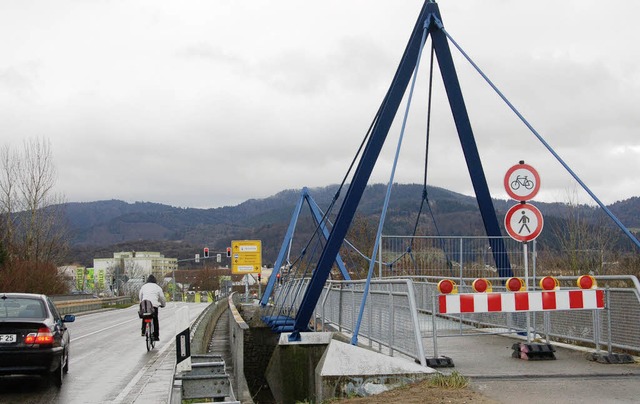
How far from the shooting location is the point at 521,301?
32.5 ft

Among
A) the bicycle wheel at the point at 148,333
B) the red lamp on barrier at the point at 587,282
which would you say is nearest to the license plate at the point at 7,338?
the bicycle wheel at the point at 148,333

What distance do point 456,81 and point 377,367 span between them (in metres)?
7.88

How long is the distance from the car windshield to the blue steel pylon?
5183 millimetres

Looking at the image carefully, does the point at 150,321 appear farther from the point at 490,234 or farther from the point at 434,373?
the point at 434,373

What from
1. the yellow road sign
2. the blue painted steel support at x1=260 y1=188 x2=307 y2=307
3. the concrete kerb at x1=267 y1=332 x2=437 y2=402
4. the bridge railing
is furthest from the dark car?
the yellow road sign

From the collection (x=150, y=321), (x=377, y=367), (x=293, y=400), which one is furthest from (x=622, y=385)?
(x=150, y=321)

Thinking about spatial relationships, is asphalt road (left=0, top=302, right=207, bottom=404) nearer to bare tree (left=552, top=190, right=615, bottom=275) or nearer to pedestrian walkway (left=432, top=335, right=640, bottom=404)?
pedestrian walkway (left=432, top=335, right=640, bottom=404)

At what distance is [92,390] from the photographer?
11055mm

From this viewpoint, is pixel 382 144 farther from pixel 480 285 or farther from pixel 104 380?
pixel 104 380

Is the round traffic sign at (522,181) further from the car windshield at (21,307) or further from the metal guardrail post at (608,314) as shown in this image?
the car windshield at (21,307)

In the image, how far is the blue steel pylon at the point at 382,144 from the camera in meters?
13.5

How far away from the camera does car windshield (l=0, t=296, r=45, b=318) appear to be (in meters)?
11.3

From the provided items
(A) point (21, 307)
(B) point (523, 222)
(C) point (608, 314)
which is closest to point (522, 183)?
(B) point (523, 222)

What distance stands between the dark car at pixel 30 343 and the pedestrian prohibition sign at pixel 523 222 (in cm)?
700
